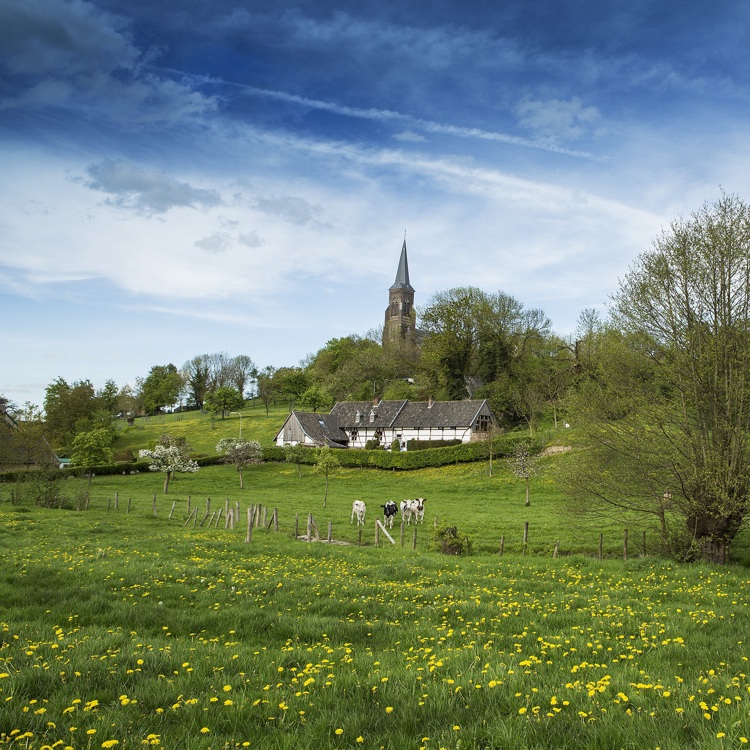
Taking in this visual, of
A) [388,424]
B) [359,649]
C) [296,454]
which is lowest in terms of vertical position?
[359,649]

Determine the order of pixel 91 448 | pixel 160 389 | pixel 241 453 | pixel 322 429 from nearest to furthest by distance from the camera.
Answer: pixel 91 448, pixel 241 453, pixel 322 429, pixel 160 389

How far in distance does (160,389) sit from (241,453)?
95195 millimetres

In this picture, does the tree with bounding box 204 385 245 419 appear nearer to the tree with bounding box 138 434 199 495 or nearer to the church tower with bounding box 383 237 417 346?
the church tower with bounding box 383 237 417 346

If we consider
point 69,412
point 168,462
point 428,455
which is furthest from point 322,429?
point 69,412

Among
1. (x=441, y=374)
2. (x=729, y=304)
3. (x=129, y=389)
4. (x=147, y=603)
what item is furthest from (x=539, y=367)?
(x=129, y=389)

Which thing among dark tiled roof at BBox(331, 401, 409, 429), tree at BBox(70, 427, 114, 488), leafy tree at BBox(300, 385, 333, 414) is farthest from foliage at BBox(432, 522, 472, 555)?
leafy tree at BBox(300, 385, 333, 414)

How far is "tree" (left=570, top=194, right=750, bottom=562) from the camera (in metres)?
17.9

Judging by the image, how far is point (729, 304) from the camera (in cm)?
1831

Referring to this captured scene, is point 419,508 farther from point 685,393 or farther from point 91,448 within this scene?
point 91,448

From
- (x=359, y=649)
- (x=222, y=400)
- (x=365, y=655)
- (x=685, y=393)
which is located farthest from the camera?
(x=222, y=400)

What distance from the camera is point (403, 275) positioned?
15712cm

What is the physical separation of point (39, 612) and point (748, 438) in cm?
1912

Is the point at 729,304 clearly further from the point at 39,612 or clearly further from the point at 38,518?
the point at 38,518

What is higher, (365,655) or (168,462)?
(365,655)
